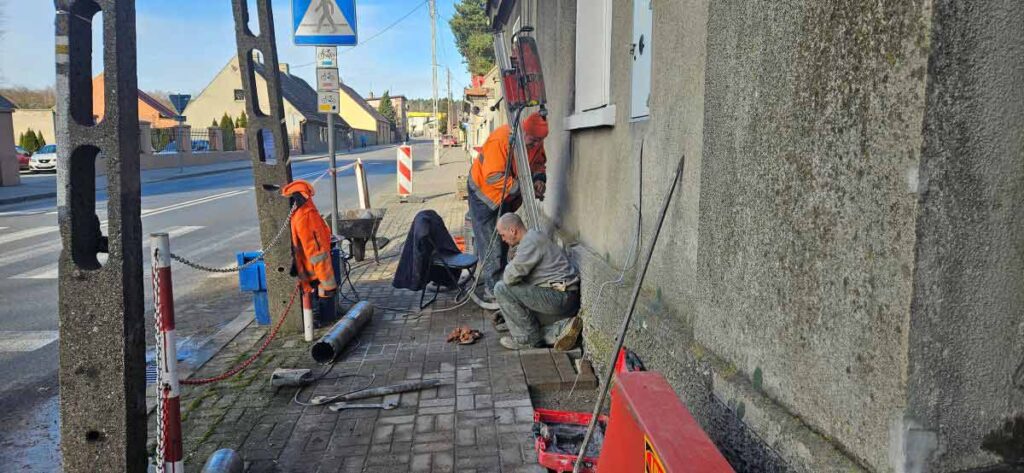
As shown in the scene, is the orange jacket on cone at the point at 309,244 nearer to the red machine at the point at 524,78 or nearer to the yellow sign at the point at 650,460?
the red machine at the point at 524,78

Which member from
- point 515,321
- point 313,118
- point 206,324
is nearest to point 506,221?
point 515,321

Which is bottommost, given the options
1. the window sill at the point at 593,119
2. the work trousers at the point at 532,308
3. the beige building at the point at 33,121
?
the work trousers at the point at 532,308

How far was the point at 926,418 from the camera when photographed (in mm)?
1681

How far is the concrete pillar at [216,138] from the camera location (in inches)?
1769

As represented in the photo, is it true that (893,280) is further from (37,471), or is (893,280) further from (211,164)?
(211,164)

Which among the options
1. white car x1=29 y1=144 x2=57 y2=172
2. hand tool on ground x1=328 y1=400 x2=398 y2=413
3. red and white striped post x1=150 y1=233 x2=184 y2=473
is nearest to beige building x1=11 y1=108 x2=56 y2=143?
white car x1=29 y1=144 x2=57 y2=172

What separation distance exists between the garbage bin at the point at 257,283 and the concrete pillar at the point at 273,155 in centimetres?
12

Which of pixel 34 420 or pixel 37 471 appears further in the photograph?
pixel 34 420

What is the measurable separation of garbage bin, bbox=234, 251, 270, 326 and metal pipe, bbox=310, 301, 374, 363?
0.89 metres

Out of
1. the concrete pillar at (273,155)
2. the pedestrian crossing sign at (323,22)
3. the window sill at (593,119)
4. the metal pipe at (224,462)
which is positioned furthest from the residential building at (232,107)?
the metal pipe at (224,462)

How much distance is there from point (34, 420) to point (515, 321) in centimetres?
331

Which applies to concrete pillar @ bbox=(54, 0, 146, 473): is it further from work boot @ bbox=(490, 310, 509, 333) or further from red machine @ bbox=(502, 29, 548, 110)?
red machine @ bbox=(502, 29, 548, 110)

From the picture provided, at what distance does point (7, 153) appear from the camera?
74.8ft

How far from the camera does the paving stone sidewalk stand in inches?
144
